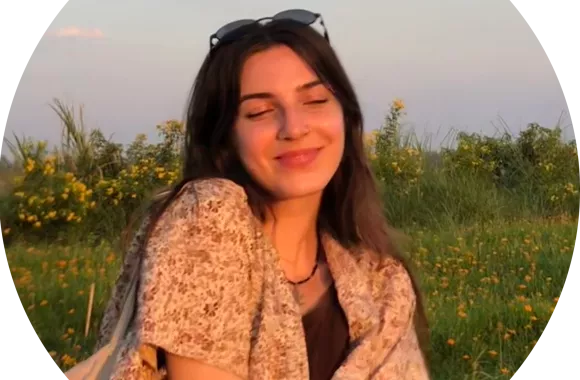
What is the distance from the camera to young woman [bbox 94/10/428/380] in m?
1.03

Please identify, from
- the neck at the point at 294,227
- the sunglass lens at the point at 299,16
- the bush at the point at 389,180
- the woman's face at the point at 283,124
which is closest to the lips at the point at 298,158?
the woman's face at the point at 283,124

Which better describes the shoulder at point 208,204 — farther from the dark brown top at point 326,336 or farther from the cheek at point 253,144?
the dark brown top at point 326,336

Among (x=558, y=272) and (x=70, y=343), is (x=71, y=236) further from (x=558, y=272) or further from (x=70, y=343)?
(x=558, y=272)

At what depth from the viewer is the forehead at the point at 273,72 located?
1.17m

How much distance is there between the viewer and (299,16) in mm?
1253

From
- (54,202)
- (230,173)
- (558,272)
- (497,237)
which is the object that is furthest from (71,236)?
(558,272)

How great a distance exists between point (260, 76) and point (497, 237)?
100 cm

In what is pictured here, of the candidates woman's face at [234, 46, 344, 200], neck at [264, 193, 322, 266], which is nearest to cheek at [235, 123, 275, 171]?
woman's face at [234, 46, 344, 200]

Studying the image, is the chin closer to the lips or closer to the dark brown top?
the lips

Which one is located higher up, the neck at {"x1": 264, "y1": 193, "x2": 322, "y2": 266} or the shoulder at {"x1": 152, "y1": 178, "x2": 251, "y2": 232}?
the shoulder at {"x1": 152, "y1": 178, "x2": 251, "y2": 232}

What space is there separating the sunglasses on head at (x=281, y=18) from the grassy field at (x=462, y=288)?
2.35 feet

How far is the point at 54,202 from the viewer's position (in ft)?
6.14

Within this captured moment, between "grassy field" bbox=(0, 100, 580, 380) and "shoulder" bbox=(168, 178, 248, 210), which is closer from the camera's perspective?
"shoulder" bbox=(168, 178, 248, 210)

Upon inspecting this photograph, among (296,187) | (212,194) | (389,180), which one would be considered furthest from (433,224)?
(212,194)
